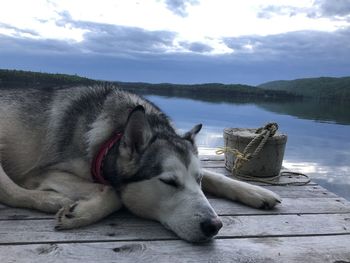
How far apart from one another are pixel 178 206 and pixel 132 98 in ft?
5.81

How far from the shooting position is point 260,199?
4.07 metres

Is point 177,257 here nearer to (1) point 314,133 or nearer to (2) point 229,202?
(2) point 229,202

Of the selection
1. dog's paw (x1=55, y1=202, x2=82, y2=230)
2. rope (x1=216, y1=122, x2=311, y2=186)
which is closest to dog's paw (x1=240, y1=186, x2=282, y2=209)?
rope (x1=216, y1=122, x2=311, y2=186)

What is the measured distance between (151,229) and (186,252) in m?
0.50

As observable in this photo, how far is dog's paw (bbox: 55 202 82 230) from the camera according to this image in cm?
320

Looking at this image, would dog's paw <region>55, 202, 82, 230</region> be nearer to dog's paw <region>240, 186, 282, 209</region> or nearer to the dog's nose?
the dog's nose

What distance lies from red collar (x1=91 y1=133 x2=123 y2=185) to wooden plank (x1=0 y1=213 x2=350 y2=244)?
44 cm

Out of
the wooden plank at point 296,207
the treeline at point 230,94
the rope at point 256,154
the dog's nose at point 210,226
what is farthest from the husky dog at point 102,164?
the treeline at point 230,94

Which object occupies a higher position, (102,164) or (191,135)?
(191,135)

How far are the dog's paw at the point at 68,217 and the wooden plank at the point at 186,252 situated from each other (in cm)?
31

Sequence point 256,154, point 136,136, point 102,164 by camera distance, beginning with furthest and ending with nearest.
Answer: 1. point 256,154
2. point 102,164
3. point 136,136

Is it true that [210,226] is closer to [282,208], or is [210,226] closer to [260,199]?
[260,199]

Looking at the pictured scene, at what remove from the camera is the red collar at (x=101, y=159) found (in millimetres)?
3751

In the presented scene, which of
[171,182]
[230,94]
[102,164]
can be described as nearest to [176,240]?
[171,182]
